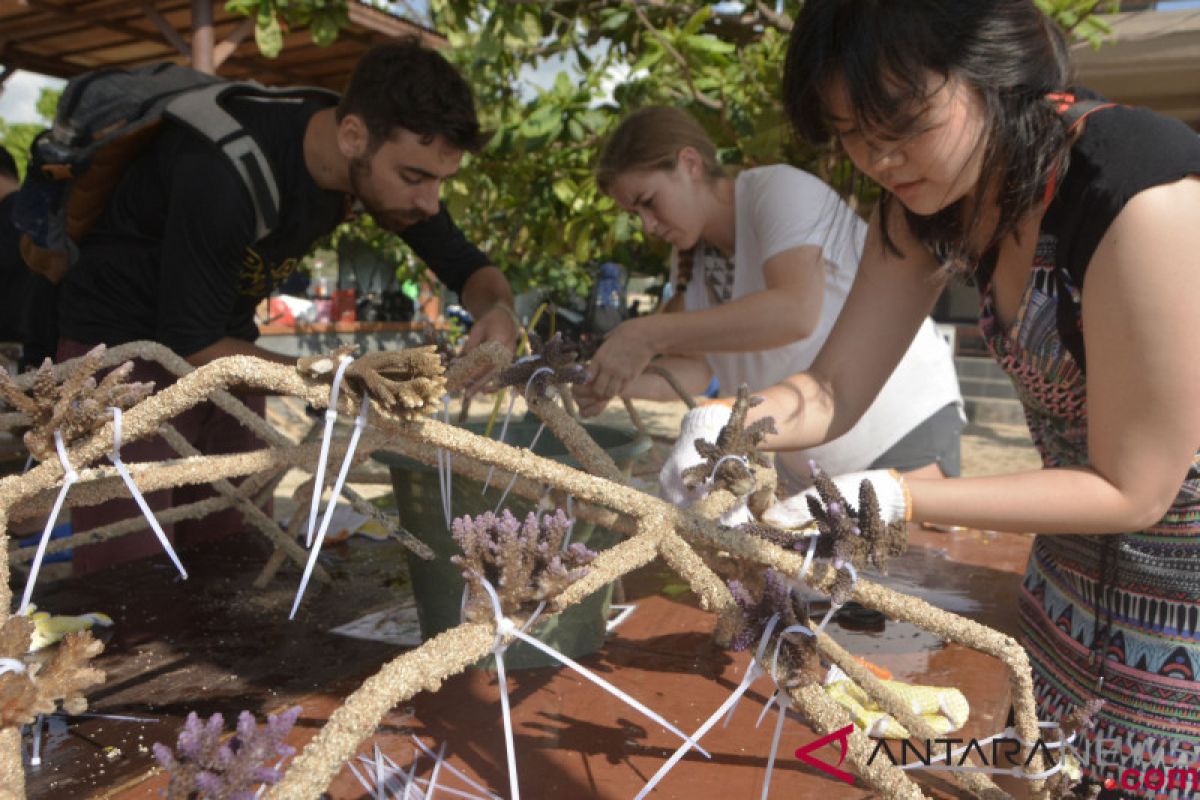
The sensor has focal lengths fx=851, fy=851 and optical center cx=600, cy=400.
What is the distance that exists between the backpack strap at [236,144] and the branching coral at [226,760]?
4.72 feet

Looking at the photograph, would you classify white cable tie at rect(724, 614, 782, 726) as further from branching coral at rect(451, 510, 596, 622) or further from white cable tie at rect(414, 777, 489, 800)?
white cable tie at rect(414, 777, 489, 800)

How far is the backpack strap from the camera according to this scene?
173cm

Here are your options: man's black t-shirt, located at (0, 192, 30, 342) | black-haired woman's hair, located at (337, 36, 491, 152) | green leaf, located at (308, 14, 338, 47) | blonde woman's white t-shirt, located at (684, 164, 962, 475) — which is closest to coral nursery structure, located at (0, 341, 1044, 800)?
black-haired woman's hair, located at (337, 36, 491, 152)

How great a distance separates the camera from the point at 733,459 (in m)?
1.06

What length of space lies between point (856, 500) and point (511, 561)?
56 centimetres

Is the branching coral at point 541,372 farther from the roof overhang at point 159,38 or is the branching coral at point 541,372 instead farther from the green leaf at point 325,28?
the roof overhang at point 159,38

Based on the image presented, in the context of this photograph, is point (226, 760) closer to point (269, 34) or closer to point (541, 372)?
point (541, 372)

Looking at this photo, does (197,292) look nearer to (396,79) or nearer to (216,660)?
(396,79)

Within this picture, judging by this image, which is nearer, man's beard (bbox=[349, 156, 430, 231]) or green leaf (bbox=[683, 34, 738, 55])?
man's beard (bbox=[349, 156, 430, 231])

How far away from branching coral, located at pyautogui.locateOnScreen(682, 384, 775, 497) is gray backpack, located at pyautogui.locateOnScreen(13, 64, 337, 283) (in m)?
1.18

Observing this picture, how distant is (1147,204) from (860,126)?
32 cm

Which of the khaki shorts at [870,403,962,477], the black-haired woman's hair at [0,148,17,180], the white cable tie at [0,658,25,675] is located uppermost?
the black-haired woman's hair at [0,148,17,180]

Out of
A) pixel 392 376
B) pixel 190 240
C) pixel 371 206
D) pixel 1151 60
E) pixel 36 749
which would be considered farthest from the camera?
pixel 1151 60

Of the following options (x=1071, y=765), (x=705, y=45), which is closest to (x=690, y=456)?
(x=1071, y=765)
